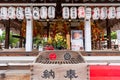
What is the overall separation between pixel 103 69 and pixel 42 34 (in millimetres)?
7743

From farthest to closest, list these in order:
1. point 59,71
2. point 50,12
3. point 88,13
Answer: point 50,12, point 88,13, point 59,71

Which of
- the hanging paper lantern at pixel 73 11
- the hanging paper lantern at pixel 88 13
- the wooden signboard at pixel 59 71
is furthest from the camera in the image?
the hanging paper lantern at pixel 73 11

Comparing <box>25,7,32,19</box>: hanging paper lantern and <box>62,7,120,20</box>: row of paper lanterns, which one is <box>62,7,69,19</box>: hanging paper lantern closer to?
<box>62,7,120,20</box>: row of paper lanterns

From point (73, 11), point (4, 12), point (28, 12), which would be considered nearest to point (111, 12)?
point (73, 11)

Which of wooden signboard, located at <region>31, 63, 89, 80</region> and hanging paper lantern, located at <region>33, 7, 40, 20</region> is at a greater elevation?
hanging paper lantern, located at <region>33, 7, 40, 20</region>

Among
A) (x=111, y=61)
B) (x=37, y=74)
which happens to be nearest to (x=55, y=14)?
(x=111, y=61)

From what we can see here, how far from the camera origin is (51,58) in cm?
651

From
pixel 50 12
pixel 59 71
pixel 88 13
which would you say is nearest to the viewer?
pixel 59 71

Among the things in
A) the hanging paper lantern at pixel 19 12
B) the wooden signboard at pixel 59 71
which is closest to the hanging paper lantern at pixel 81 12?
the hanging paper lantern at pixel 19 12

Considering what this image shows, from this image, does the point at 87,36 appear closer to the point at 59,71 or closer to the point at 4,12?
the point at 4,12

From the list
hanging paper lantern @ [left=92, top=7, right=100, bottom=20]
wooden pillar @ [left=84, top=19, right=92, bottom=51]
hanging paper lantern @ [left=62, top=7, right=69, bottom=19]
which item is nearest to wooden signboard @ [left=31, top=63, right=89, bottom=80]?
wooden pillar @ [left=84, top=19, right=92, bottom=51]

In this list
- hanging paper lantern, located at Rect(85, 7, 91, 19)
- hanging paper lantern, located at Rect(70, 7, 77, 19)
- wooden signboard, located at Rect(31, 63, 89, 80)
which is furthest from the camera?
hanging paper lantern, located at Rect(70, 7, 77, 19)

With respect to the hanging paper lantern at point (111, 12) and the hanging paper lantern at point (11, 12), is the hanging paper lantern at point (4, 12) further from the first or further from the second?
the hanging paper lantern at point (111, 12)

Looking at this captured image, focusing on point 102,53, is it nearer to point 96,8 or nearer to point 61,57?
point 96,8
